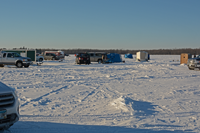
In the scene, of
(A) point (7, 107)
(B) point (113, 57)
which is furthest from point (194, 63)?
(A) point (7, 107)

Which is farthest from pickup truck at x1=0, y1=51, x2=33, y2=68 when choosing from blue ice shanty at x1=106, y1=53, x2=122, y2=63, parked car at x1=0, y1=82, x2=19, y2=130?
parked car at x1=0, y1=82, x2=19, y2=130

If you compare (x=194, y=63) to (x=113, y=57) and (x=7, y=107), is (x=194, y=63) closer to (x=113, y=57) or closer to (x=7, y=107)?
(x=113, y=57)

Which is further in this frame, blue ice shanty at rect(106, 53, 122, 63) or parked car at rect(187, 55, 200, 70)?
blue ice shanty at rect(106, 53, 122, 63)

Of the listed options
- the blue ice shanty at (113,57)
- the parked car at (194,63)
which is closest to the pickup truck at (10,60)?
the blue ice shanty at (113,57)

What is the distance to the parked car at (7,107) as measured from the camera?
13.6 ft

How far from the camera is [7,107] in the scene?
421 centimetres

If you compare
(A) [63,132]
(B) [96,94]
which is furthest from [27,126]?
(B) [96,94]

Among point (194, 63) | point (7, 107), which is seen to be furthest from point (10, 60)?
point (7, 107)

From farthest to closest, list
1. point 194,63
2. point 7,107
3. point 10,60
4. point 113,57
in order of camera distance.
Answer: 1. point 113,57
2. point 10,60
3. point 194,63
4. point 7,107

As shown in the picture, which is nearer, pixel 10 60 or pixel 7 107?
pixel 7 107

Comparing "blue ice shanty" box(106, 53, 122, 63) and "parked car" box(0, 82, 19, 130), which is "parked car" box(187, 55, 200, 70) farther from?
"parked car" box(0, 82, 19, 130)

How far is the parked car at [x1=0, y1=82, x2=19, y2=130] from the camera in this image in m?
4.14

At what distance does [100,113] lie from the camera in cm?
634

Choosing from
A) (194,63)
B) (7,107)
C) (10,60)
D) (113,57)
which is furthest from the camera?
(113,57)
